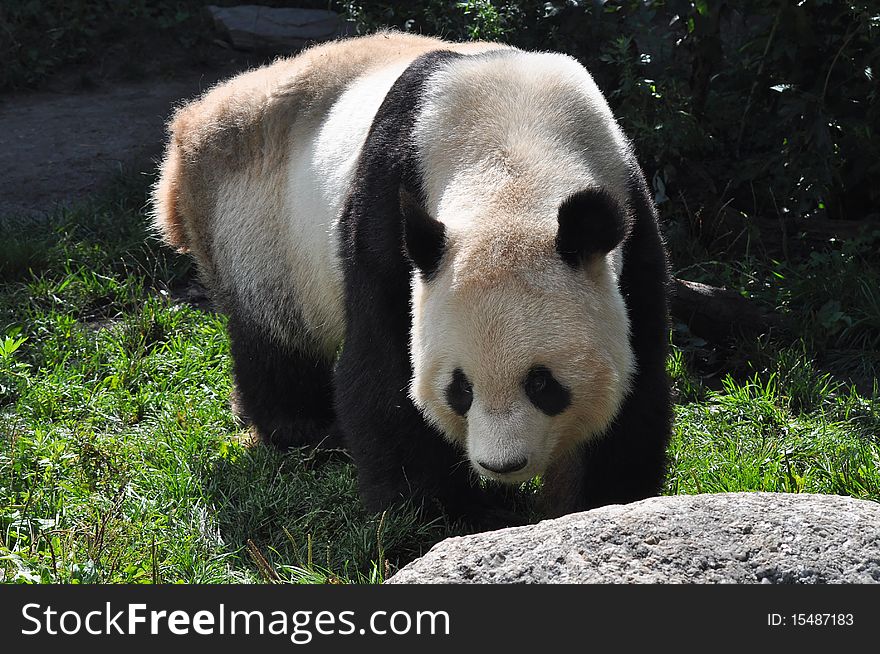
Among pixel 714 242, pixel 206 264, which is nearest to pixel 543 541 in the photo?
pixel 206 264

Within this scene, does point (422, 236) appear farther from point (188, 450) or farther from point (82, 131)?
point (82, 131)

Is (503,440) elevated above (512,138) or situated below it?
below

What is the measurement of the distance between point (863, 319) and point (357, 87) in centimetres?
298

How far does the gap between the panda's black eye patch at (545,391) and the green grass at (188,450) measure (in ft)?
2.86

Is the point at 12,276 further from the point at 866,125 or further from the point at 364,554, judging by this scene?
the point at 866,125

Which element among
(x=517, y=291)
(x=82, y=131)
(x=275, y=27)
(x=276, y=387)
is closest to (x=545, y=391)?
(x=517, y=291)

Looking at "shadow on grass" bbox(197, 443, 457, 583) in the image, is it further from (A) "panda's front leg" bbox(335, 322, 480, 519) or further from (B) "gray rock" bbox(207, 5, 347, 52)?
(B) "gray rock" bbox(207, 5, 347, 52)

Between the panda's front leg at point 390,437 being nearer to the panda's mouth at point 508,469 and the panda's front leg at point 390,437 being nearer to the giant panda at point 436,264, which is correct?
the giant panda at point 436,264

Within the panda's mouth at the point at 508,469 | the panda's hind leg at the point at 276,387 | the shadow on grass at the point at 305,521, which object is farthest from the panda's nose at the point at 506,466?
the panda's hind leg at the point at 276,387

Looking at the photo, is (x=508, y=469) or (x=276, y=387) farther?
(x=276, y=387)

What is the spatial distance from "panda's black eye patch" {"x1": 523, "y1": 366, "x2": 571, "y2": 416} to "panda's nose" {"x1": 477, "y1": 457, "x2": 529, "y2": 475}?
179mm

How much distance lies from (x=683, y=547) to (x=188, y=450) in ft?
9.27

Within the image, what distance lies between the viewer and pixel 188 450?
17.0ft

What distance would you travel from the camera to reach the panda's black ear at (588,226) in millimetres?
3309
